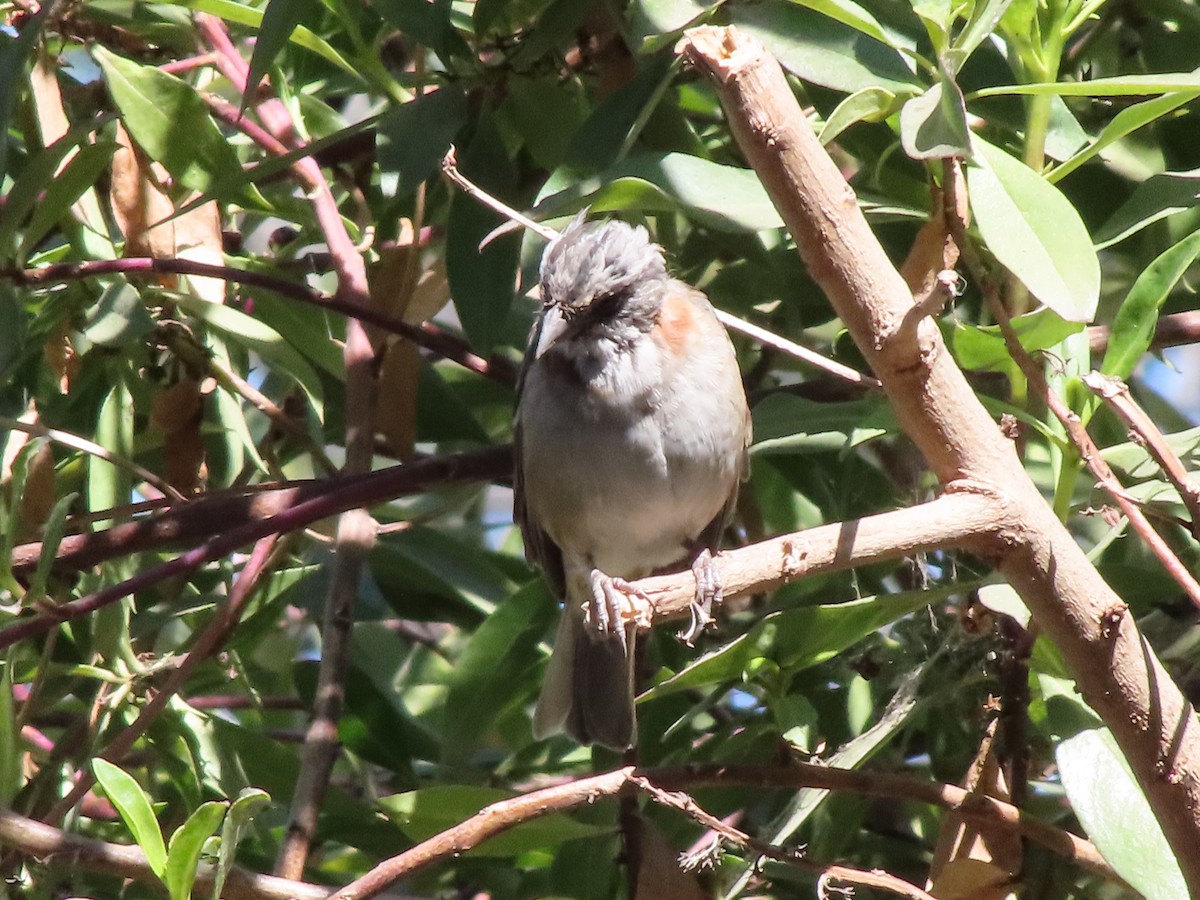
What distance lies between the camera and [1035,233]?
91.4 inches

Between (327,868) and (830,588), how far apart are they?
5.06ft

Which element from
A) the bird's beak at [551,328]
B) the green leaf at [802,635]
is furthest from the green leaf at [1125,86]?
the bird's beak at [551,328]

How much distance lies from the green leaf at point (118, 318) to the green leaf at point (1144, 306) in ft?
6.08

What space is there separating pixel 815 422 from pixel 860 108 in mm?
703

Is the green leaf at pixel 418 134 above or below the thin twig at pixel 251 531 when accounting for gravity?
above

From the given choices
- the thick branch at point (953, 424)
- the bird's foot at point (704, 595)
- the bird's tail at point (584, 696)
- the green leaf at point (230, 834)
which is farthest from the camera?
the bird's tail at point (584, 696)

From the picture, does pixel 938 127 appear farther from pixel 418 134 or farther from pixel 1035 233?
pixel 418 134

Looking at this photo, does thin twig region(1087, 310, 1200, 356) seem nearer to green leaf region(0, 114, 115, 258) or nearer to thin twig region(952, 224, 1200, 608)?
thin twig region(952, 224, 1200, 608)

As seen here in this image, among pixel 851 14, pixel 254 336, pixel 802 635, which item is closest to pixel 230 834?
pixel 802 635

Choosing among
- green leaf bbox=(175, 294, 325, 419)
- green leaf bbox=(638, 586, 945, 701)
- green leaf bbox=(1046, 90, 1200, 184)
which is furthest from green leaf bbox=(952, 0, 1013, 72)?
green leaf bbox=(175, 294, 325, 419)

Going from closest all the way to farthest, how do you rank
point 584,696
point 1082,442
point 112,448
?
point 1082,442 → point 112,448 → point 584,696

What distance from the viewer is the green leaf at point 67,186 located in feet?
9.63

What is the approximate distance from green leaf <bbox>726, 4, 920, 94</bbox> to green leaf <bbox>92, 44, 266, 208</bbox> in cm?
111

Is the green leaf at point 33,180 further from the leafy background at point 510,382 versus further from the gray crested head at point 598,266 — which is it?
the gray crested head at point 598,266
